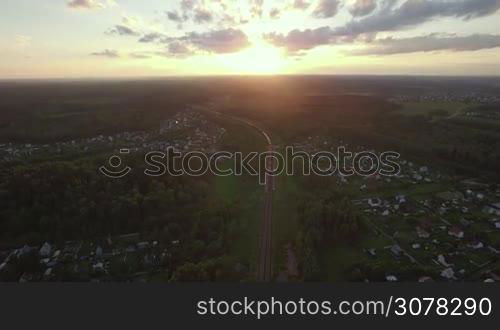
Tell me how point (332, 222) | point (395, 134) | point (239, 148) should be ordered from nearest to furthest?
point (332, 222) < point (239, 148) < point (395, 134)

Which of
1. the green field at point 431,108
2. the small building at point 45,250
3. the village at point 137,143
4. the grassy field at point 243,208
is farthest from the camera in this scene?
the green field at point 431,108

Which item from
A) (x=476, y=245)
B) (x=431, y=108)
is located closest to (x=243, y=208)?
(x=476, y=245)

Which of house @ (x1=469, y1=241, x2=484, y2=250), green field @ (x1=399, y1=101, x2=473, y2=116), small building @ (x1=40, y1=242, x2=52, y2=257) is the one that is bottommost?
green field @ (x1=399, y1=101, x2=473, y2=116)

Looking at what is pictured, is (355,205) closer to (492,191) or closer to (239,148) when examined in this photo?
(492,191)

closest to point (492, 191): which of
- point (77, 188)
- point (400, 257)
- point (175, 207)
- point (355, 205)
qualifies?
point (355, 205)

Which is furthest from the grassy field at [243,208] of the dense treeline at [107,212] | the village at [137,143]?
the village at [137,143]

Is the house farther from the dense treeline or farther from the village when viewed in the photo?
the village

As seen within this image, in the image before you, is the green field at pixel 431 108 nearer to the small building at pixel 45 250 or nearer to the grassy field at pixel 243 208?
the grassy field at pixel 243 208

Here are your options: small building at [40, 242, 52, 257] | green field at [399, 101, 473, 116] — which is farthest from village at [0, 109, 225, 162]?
green field at [399, 101, 473, 116]
